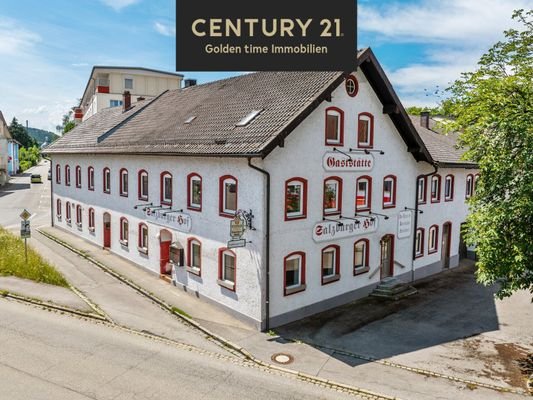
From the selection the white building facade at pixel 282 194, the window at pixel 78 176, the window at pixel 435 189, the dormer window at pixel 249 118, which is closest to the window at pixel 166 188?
the white building facade at pixel 282 194

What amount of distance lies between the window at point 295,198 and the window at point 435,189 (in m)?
10.7

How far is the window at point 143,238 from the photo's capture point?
22203 mm

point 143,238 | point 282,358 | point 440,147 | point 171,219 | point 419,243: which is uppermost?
point 440,147

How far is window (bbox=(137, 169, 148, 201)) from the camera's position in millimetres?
21984

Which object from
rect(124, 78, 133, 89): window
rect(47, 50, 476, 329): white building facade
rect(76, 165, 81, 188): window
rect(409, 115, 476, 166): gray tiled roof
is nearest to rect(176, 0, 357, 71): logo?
rect(47, 50, 476, 329): white building facade

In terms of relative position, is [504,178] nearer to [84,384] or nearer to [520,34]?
[520,34]

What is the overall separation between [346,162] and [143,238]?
36.6 feet

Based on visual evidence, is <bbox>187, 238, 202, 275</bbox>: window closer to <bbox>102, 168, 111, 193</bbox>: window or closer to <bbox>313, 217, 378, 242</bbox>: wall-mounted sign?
<bbox>313, 217, 378, 242</bbox>: wall-mounted sign

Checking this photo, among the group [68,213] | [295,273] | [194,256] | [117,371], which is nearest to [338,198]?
[295,273]

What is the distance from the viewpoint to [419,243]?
23.7m

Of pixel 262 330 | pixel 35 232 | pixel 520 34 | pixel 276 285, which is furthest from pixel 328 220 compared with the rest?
pixel 35 232

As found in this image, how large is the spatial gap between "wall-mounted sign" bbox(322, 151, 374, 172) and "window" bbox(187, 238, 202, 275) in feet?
20.5

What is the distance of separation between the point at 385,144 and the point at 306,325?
909 centimetres

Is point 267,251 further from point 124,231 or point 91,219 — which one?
point 91,219
